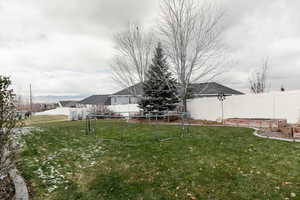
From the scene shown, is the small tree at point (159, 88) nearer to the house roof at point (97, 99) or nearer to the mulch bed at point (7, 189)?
the mulch bed at point (7, 189)

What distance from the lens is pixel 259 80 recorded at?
26.0 m

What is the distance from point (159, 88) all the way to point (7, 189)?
1406cm

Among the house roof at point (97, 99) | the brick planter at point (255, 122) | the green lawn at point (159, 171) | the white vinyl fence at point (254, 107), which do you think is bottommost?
the green lawn at point (159, 171)

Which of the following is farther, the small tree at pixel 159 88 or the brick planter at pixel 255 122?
the small tree at pixel 159 88

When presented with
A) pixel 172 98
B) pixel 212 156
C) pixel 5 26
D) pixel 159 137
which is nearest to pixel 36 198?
pixel 212 156

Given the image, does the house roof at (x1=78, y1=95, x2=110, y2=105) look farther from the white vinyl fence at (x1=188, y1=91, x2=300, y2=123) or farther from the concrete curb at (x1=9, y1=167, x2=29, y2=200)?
the concrete curb at (x1=9, y1=167, x2=29, y2=200)

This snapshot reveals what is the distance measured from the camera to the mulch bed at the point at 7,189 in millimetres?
2736

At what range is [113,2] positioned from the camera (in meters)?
8.97

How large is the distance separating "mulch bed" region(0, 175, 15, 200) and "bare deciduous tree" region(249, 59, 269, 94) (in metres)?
27.6

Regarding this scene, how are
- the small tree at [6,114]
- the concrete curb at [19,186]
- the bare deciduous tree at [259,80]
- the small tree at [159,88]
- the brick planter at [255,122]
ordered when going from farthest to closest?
the bare deciduous tree at [259,80] < the small tree at [159,88] < the brick planter at [255,122] < the concrete curb at [19,186] < the small tree at [6,114]

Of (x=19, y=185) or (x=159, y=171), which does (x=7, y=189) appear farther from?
(x=159, y=171)

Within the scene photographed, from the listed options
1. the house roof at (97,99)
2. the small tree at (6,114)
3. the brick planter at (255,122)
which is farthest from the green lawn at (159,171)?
the house roof at (97,99)

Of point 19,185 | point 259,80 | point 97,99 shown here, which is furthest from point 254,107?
point 97,99

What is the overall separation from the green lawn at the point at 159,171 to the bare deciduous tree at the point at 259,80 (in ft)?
74.5
